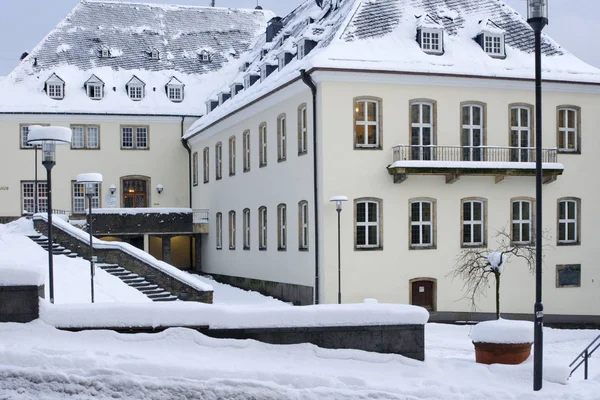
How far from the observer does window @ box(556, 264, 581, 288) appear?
30.2m

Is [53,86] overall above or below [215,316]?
above

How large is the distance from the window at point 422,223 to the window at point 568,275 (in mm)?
5288

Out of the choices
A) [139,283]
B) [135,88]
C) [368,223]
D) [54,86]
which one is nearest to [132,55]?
[135,88]

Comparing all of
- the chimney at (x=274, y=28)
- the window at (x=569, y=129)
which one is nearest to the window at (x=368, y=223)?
the window at (x=569, y=129)

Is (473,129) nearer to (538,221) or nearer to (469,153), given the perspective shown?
(469,153)

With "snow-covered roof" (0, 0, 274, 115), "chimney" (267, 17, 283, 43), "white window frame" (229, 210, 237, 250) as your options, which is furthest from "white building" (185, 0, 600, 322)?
"snow-covered roof" (0, 0, 274, 115)

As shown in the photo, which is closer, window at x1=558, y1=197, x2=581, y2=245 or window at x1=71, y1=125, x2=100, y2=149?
window at x1=558, y1=197, x2=581, y2=245

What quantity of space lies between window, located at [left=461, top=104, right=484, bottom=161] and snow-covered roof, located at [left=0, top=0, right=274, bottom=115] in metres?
19.5

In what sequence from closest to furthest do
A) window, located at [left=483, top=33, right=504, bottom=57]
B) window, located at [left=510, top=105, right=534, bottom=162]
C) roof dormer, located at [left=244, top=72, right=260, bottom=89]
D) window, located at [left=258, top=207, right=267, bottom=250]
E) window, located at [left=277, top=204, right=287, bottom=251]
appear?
1. window, located at [left=510, top=105, right=534, bottom=162]
2. window, located at [left=483, top=33, right=504, bottom=57]
3. window, located at [left=277, top=204, right=287, bottom=251]
4. window, located at [left=258, top=207, right=267, bottom=250]
5. roof dormer, located at [left=244, top=72, right=260, bottom=89]

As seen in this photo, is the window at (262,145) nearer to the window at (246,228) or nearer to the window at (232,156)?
the window at (246,228)

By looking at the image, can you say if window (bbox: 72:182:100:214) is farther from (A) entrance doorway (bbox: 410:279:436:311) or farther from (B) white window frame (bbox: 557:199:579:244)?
(B) white window frame (bbox: 557:199:579:244)

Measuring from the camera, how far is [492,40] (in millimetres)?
A: 30500

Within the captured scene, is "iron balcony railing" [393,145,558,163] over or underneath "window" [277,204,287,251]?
over

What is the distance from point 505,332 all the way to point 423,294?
16.0 m
